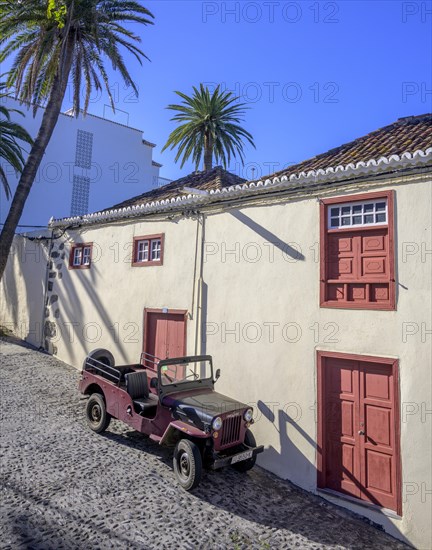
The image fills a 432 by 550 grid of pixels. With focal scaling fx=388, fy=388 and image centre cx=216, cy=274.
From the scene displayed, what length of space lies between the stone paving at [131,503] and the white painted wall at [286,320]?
89cm

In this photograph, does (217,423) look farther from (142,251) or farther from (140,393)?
→ (142,251)

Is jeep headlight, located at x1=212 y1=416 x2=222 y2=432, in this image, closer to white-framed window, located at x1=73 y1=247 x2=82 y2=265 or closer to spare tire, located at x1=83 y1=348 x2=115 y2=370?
spare tire, located at x1=83 y1=348 x2=115 y2=370

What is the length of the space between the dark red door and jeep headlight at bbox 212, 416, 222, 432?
135 inches

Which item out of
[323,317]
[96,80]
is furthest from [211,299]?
[96,80]

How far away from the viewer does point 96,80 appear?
13.8 m

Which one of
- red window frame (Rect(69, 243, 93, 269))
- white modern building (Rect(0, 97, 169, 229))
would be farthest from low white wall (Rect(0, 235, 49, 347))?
white modern building (Rect(0, 97, 169, 229))

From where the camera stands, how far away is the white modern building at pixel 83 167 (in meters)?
23.0

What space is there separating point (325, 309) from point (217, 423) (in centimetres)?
280

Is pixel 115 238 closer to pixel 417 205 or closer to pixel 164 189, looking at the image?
pixel 164 189

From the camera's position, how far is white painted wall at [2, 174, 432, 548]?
5.96 m

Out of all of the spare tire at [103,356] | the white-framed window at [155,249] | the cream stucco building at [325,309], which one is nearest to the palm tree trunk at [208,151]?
the cream stucco building at [325,309]

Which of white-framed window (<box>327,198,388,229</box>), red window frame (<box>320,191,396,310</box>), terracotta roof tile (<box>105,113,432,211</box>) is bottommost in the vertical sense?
red window frame (<box>320,191,396,310</box>)

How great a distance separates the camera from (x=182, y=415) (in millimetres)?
5941

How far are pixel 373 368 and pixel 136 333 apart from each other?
6.16 metres
